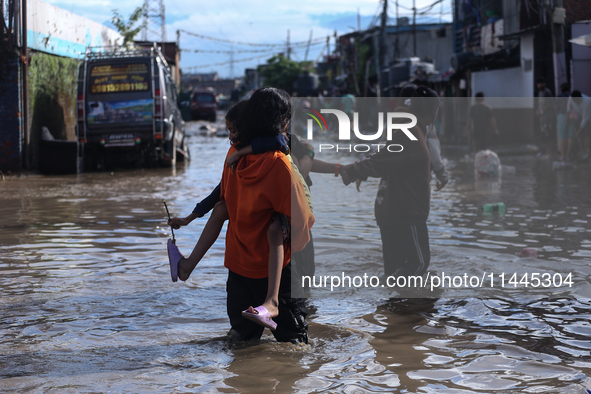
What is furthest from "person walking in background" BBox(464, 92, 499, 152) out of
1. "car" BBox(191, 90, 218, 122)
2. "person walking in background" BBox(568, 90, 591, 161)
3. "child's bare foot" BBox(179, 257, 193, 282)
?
"car" BBox(191, 90, 218, 122)

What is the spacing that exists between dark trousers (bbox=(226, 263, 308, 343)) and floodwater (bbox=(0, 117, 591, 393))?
77 mm

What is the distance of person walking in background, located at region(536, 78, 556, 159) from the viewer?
1478 cm

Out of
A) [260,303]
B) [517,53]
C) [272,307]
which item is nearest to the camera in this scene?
[272,307]

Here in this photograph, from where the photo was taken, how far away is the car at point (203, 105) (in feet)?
150

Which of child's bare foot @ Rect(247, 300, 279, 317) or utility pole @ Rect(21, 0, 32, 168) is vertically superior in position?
utility pole @ Rect(21, 0, 32, 168)

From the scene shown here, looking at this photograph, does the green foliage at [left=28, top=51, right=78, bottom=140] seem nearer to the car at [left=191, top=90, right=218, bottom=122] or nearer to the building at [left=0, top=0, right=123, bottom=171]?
the building at [left=0, top=0, right=123, bottom=171]

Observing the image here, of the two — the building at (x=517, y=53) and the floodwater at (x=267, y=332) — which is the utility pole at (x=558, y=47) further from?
the floodwater at (x=267, y=332)

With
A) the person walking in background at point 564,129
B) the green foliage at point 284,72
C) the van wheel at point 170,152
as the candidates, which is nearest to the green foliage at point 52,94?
the van wheel at point 170,152

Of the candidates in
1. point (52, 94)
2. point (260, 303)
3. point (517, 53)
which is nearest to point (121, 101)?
point (52, 94)

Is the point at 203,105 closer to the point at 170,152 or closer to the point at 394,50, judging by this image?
the point at 394,50

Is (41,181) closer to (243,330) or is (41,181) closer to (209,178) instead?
(209,178)

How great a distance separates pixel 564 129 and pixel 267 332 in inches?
463

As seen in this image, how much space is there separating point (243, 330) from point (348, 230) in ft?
13.9

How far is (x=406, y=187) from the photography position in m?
5.07
